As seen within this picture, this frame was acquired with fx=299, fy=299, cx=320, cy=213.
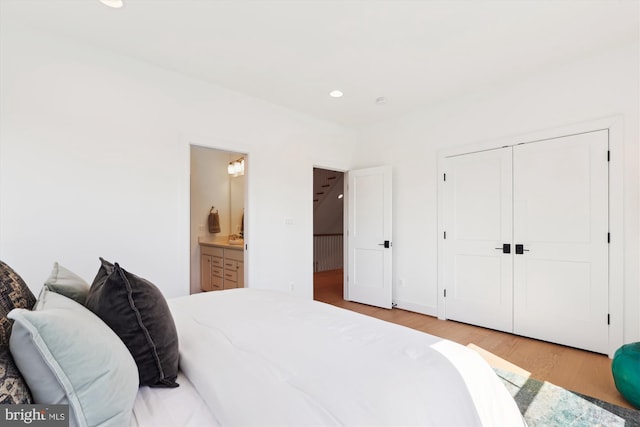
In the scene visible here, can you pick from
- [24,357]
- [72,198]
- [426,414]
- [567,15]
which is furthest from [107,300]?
[567,15]

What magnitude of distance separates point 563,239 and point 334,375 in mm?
3070

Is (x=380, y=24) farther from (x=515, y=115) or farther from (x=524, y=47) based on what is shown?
(x=515, y=115)

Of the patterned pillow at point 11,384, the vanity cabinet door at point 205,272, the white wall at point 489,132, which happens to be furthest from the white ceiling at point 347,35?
the vanity cabinet door at point 205,272

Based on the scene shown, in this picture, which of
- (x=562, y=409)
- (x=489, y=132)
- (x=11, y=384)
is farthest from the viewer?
(x=489, y=132)

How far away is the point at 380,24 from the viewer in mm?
2283

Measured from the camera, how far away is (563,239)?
2.95 metres

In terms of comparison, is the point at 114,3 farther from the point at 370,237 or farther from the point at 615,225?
the point at 615,225

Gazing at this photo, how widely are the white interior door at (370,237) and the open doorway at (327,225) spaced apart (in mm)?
1647

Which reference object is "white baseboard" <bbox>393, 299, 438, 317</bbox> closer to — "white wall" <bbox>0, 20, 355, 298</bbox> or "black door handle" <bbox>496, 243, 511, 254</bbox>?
"black door handle" <bbox>496, 243, 511, 254</bbox>

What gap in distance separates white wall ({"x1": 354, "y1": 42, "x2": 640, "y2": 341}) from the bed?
270 cm

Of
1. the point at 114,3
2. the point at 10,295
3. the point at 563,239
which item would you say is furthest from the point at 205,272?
the point at 563,239

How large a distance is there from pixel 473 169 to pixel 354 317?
274 centimetres

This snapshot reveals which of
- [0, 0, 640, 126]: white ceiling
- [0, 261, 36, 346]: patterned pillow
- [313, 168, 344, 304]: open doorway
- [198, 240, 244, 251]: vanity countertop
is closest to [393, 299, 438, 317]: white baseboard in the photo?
[313, 168, 344, 304]: open doorway

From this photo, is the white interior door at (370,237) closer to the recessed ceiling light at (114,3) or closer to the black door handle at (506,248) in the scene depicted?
the black door handle at (506,248)
